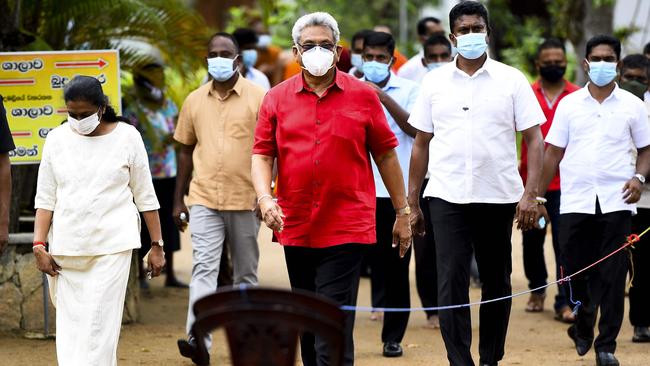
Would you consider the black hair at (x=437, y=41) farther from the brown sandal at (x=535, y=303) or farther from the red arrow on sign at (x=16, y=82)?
the red arrow on sign at (x=16, y=82)

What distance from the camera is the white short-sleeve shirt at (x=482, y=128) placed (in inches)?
292

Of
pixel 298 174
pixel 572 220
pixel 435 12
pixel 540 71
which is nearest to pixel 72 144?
pixel 298 174

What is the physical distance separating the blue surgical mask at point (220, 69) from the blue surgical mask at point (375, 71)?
112 cm

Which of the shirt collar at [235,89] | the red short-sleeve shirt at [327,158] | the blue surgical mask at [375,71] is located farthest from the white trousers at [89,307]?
the blue surgical mask at [375,71]

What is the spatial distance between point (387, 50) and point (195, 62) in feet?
8.49

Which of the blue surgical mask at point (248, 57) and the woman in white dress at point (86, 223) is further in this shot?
the blue surgical mask at point (248, 57)

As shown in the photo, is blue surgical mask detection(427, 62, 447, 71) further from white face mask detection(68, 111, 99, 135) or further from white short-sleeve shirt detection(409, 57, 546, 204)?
white face mask detection(68, 111, 99, 135)

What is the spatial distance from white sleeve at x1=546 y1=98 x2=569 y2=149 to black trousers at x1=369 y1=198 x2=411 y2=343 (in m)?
1.28

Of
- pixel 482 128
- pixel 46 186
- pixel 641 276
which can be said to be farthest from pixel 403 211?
pixel 641 276

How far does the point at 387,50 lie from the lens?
9359 mm

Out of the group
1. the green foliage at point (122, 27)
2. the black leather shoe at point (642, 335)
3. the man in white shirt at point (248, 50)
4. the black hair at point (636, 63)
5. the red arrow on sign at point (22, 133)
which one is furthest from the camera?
the man in white shirt at point (248, 50)

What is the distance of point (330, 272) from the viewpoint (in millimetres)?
6664

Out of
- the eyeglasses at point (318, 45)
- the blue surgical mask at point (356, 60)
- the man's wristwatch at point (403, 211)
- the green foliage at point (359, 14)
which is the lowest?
the man's wristwatch at point (403, 211)

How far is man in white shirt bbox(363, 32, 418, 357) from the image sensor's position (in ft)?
29.2
